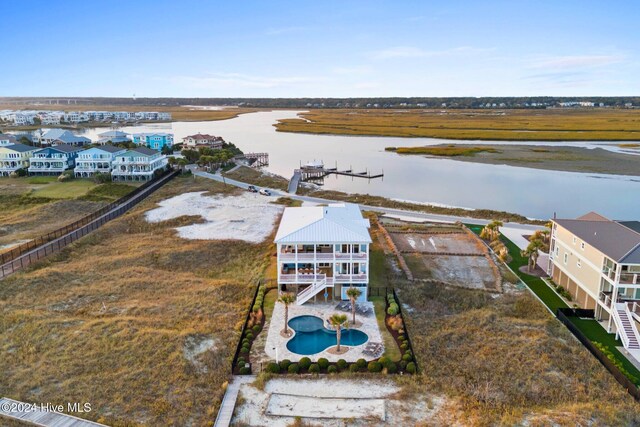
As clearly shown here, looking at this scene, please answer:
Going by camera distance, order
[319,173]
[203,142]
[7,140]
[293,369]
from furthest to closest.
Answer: [203,142] < [7,140] < [319,173] < [293,369]

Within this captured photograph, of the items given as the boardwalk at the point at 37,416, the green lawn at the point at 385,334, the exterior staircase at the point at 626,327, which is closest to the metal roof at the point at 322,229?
the green lawn at the point at 385,334

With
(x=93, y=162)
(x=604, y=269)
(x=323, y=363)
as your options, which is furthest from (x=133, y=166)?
(x=604, y=269)

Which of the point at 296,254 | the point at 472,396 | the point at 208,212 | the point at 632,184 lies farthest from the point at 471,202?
the point at 472,396

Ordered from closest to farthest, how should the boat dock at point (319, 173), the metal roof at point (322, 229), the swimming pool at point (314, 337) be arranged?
the swimming pool at point (314, 337) < the metal roof at point (322, 229) < the boat dock at point (319, 173)

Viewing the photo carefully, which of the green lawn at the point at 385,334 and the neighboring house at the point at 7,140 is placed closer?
the green lawn at the point at 385,334

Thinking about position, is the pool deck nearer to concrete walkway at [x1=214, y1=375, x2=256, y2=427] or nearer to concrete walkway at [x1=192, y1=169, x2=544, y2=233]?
concrete walkway at [x1=214, y1=375, x2=256, y2=427]

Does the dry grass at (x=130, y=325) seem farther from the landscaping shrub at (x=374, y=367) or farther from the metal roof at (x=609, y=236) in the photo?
the metal roof at (x=609, y=236)

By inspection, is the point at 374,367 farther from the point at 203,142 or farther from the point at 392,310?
the point at 203,142
